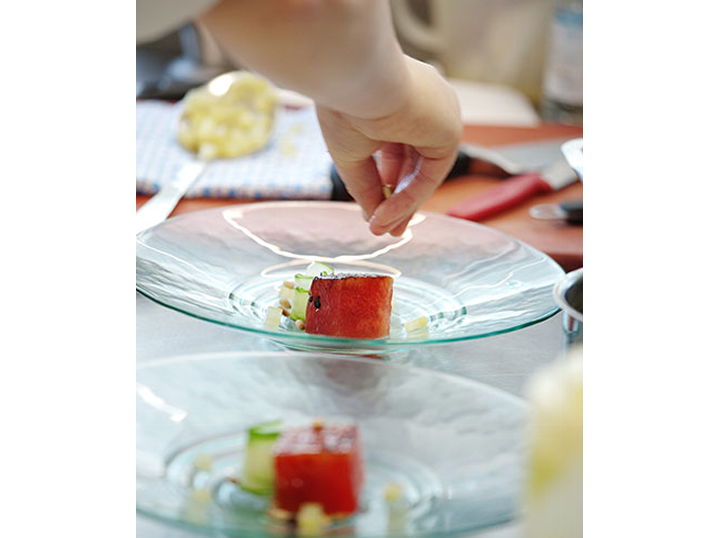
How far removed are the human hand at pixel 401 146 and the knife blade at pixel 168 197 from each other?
262 millimetres

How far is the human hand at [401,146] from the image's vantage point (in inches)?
26.1

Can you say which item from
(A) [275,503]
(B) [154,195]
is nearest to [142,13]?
(A) [275,503]

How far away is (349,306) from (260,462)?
0.74 ft

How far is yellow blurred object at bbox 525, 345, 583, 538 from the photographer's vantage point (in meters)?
0.34

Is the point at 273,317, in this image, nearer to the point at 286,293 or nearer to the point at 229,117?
the point at 286,293

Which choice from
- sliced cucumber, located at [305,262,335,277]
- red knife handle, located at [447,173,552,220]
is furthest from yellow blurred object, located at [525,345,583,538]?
red knife handle, located at [447,173,552,220]

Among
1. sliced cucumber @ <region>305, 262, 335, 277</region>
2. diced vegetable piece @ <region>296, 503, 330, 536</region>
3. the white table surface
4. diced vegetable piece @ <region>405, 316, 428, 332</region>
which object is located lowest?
diced vegetable piece @ <region>296, 503, 330, 536</region>

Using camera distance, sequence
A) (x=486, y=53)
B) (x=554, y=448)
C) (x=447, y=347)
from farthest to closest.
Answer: (x=486, y=53)
(x=447, y=347)
(x=554, y=448)

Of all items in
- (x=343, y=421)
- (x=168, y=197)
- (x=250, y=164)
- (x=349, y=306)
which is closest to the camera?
(x=343, y=421)

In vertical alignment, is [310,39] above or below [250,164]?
below

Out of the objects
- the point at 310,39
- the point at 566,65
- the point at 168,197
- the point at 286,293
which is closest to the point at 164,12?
the point at 310,39

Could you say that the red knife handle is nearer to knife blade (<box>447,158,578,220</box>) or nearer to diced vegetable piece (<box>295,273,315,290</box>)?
knife blade (<box>447,158,578,220</box>)

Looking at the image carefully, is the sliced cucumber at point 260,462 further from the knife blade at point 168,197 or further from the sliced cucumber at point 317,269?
the knife blade at point 168,197

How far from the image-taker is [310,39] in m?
0.49
